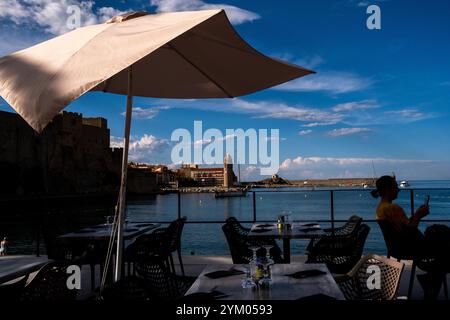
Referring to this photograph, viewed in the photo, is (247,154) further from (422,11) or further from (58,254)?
(422,11)

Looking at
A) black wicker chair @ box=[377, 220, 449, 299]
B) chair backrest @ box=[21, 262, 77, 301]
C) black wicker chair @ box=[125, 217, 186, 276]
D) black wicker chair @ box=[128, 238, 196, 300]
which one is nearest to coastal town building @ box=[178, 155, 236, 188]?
black wicker chair @ box=[125, 217, 186, 276]

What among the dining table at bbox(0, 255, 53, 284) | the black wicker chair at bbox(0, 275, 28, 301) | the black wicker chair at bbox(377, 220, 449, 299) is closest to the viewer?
the black wicker chair at bbox(0, 275, 28, 301)

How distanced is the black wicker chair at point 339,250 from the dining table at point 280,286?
1.19m

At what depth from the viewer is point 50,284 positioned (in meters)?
2.16

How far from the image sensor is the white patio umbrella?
1.70 meters

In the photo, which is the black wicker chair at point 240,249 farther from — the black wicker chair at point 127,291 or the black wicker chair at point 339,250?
the black wicker chair at point 127,291

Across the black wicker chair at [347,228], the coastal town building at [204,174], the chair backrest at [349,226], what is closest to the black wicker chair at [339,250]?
the chair backrest at [349,226]

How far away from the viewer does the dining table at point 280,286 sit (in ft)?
6.81

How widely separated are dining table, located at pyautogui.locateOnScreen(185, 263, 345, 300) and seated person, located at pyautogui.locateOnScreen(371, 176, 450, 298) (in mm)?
1154

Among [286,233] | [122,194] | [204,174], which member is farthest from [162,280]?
[204,174]

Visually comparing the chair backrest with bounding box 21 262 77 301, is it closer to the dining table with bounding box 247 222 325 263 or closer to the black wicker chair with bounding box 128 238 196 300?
the black wicker chair with bounding box 128 238 196 300

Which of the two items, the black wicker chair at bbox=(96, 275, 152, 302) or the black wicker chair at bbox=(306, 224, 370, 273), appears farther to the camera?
the black wicker chair at bbox=(306, 224, 370, 273)
